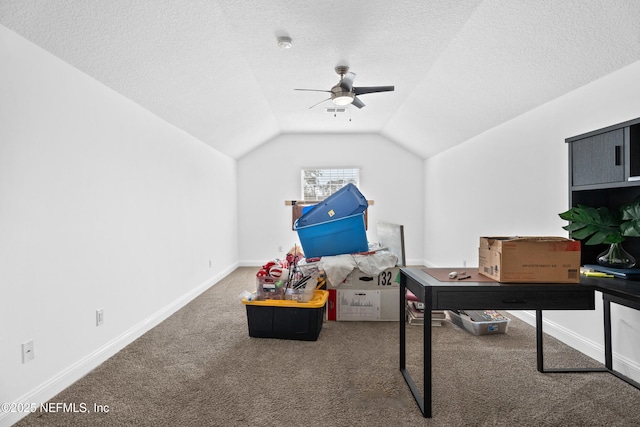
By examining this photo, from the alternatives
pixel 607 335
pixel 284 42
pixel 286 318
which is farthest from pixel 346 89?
pixel 607 335

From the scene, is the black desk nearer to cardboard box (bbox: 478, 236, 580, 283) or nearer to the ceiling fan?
cardboard box (bbox: 478, 236, 580, 283)

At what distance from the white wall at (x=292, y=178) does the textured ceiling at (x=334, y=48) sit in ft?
7.24

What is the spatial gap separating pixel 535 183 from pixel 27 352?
3981mm

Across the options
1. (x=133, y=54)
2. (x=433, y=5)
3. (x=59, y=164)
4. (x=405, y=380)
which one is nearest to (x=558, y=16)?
(x=433, y=5)

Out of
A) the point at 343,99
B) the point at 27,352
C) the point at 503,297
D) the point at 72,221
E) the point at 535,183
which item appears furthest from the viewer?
the point at 343,99

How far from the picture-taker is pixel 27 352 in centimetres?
182

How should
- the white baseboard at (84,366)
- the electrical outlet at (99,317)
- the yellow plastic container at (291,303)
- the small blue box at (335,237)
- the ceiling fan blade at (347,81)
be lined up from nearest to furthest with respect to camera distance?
1. the white baseboard at (84,366)
2. the electrical outlet at (99,317)
3. the yellow plastic container at (291,303)
4. the ceiling fan blade at (347,81)
5. the small blue box at (335,237)

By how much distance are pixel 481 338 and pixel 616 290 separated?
1387 mm

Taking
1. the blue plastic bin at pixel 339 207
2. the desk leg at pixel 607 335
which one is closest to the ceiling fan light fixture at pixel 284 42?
the blue plastic bin at pixel 339 207

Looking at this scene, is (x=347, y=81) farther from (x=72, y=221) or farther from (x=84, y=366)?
(x=84, y=366)

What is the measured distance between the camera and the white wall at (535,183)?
85.7 inches

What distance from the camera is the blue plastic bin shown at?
3637 mm

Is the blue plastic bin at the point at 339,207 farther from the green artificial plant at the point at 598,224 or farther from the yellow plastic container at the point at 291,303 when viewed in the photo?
the green artificial plant at the point at 598,224

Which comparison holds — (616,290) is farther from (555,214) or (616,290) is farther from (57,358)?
(57,358)
